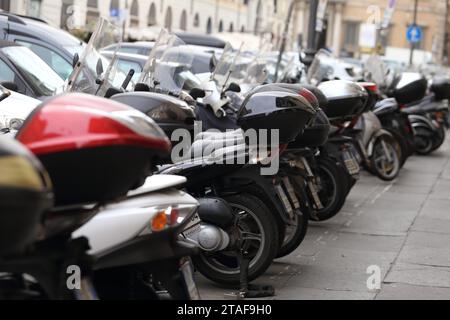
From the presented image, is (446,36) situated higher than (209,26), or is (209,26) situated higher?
(209,26)

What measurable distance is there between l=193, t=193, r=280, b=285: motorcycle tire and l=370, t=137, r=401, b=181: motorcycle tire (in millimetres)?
7362

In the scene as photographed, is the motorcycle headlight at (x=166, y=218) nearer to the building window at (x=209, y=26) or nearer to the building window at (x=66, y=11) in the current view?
the building window at (x=66, y=11)

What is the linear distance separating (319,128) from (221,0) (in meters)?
55.3

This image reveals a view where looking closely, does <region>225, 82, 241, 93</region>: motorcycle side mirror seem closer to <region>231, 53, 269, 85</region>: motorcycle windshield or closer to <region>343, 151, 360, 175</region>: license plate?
<region>343, 151, 360, 175</region>: license plate

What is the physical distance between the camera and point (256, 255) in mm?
7074

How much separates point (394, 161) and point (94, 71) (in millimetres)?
7169

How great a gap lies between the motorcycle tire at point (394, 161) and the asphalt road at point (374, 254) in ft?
2.22

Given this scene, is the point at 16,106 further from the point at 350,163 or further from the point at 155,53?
the point at 350,163

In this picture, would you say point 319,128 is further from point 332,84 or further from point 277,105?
point 332,84

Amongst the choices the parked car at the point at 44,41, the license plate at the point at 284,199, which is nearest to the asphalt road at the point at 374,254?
the license plate at the point at 284,199

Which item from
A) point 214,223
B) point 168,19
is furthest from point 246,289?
point 168,19

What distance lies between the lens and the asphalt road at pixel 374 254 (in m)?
7.23

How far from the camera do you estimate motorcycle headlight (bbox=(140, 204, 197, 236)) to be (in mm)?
4410

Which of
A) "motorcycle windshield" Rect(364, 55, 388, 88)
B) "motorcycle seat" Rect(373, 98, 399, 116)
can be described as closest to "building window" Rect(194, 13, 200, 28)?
"motorcycle windshield" Rect(364, 55, 388, 88)
